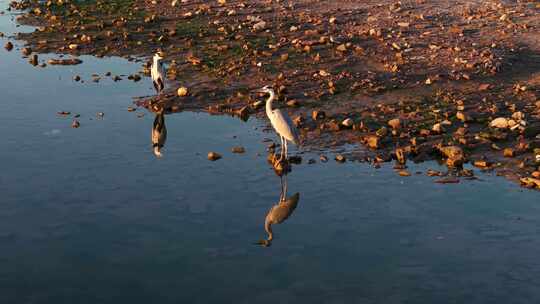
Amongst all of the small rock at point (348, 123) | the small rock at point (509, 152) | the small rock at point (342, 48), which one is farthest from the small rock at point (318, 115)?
the small rock at point (342, 48)

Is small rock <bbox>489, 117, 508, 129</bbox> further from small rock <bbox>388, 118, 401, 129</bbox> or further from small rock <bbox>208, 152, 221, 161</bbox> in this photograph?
small rock <bbox>208, 152, 221, 161</bbox>

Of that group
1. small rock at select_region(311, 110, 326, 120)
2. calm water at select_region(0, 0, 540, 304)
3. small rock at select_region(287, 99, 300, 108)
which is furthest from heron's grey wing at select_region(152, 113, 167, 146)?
small rock at select_region(311, 110, 326, 120)

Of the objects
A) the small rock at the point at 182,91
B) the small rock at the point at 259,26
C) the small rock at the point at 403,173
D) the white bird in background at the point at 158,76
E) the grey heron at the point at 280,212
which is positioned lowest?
the grey heron at the point at 280,212

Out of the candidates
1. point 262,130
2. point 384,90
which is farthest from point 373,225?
point 384,90

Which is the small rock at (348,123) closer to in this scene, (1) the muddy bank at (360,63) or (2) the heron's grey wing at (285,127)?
(1) the muddy bank at (360,63)

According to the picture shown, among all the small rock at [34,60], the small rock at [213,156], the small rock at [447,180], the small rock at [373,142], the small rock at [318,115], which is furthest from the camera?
the small rock at [34,60]

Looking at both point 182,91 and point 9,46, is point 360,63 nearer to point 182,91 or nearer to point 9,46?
point 182,91

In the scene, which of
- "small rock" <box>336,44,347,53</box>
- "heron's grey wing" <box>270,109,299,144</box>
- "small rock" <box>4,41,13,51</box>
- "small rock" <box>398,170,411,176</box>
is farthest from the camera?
"small rock" <box>4,41,13,51</box>

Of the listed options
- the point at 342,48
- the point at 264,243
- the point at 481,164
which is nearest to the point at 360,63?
the point at 342,48
